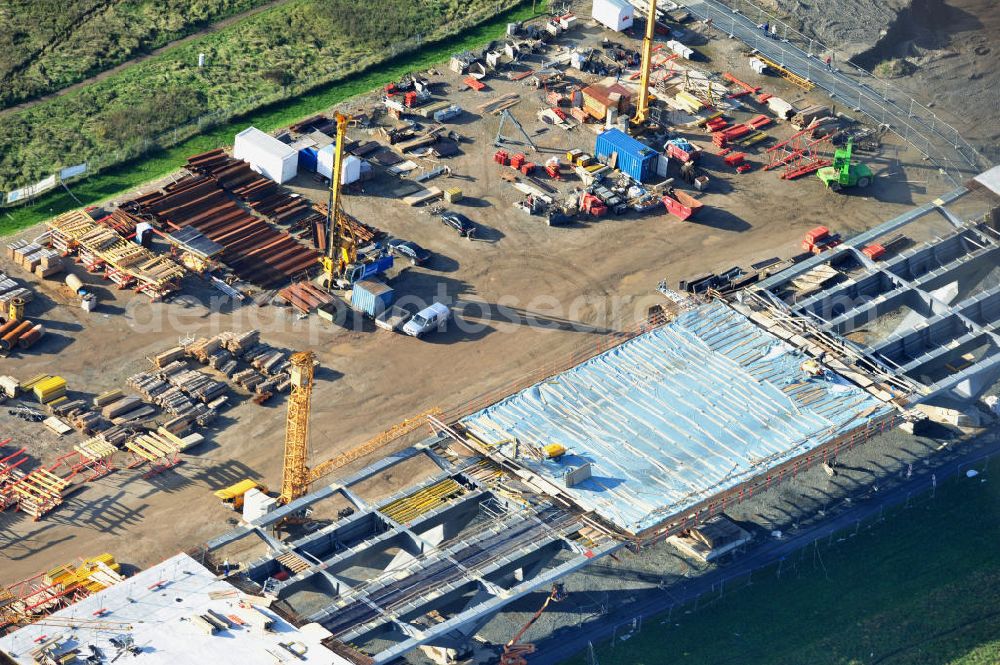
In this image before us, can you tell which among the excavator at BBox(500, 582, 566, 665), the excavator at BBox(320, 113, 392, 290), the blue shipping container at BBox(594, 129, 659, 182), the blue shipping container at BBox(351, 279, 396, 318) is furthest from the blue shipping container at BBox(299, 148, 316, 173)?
the excavator at BBox(500, 582, 566, 665)

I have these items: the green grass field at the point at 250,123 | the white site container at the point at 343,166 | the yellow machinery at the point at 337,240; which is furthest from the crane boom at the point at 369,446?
the green grass field at the point at 250,123

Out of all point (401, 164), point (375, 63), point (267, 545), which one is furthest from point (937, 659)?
point (375, 63)

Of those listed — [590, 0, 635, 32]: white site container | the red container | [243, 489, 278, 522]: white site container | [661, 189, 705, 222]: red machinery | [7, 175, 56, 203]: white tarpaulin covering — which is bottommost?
[243, 489, 278, 522]: white site container

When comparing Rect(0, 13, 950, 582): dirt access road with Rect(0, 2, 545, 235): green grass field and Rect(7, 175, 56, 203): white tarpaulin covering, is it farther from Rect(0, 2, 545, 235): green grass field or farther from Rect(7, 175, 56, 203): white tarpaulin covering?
Rect(7, 175, 56, 203): white tarpaulin covering

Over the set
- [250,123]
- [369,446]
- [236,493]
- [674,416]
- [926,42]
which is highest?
[926,42]

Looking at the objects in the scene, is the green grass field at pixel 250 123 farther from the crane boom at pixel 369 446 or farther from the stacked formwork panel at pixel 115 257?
the crane boom at pixel 369 446

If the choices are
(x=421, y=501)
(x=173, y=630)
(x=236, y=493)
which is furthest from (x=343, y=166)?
(x=173, y=630)

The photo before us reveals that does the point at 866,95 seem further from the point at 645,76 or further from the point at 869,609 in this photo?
the point at 869,609
